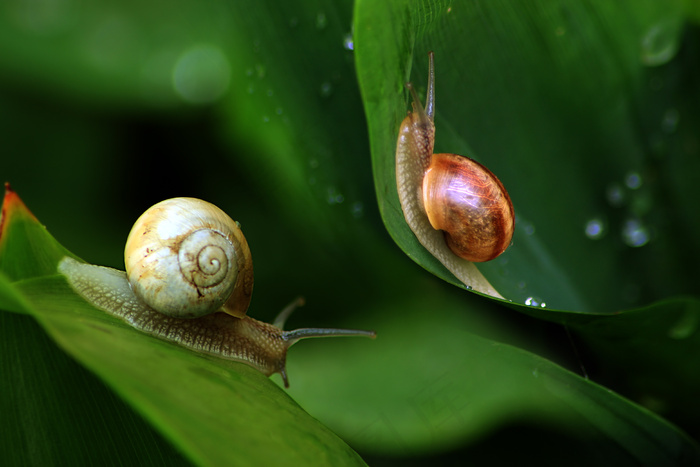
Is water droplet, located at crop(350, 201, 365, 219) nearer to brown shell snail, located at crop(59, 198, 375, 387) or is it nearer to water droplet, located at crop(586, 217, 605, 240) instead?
brown shell snail, located at crop(59, 198, 375, 387)

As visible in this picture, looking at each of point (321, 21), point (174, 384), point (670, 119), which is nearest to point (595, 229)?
point (670, 119)

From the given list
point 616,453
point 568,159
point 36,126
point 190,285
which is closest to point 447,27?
point 568,159

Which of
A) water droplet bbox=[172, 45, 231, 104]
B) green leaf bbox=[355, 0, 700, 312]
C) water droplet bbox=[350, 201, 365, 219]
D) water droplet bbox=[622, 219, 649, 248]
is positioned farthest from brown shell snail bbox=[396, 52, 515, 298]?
water droplet bbox=[172, 45, 231, 104]

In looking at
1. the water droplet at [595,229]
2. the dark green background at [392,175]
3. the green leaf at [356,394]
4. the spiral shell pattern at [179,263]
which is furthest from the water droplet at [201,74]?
the water droplet at [595,229]

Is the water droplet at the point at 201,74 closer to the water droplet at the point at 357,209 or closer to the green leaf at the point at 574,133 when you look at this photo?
the water droplet at the point at 357,209

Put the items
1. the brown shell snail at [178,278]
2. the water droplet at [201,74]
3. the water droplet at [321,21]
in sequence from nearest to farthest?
the brown shell snail at [178,278] < the water droplet at [321,21] < the water droplet at [201,74]

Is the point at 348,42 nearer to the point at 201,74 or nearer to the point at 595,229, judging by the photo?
the point at 201,74
